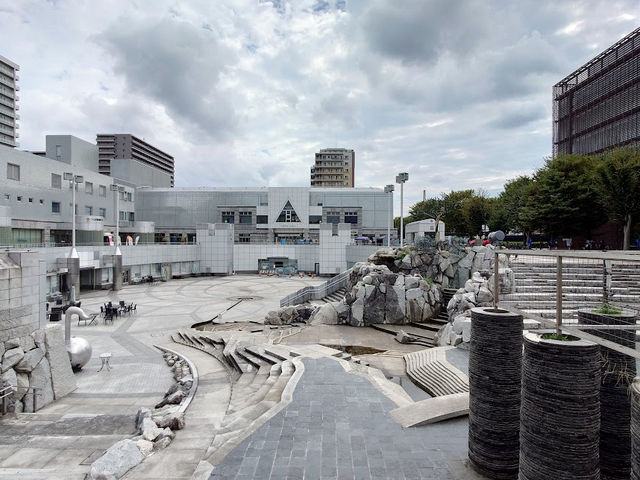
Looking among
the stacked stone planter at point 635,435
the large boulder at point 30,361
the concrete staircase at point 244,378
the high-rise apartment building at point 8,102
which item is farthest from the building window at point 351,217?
the high-rise apartment building at point 8,102

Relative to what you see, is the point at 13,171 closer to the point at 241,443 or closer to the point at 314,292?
the point at 314,292

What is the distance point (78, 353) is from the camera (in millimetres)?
15781

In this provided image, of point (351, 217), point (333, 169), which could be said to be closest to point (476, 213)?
point (351, 217)

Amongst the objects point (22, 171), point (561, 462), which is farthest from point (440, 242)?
point (22, 171)

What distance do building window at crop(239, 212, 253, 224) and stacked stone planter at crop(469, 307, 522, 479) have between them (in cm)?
5842

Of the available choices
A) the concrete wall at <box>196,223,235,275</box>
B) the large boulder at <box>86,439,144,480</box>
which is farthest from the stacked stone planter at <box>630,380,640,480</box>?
the concrete wall at <box>196,223,235,275</box>

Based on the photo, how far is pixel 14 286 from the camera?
1298cm

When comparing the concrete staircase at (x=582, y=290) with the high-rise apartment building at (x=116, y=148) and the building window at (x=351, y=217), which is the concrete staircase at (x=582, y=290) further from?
the high-rise apartment building at (x=116, y=148)

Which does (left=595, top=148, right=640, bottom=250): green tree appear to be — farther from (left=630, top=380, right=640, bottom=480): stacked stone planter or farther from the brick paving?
(left=630, top=380, right=640, bottom=480): stacked stone planter

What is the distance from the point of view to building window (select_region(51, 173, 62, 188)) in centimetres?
4094

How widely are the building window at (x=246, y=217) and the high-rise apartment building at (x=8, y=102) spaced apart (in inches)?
2719

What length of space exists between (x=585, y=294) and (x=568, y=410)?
4.97 m

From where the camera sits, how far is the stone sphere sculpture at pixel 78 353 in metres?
15.7

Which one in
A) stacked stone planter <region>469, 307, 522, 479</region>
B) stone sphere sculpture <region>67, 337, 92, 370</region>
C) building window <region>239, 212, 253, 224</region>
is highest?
building window <region>239, 212, 253, 224</region>
